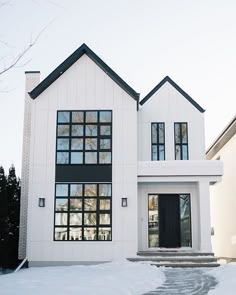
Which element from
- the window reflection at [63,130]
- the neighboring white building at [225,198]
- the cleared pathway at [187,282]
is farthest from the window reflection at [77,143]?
the neighboring white building at [225,198]

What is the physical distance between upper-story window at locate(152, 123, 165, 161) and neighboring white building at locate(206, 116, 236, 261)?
3.75 m

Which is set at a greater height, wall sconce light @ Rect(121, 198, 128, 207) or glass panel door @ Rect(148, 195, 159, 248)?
wall sconce light @ Rect(121, 198, 128, 207)

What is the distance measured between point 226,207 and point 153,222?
7.65m

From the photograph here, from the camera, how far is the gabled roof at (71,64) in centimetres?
1611

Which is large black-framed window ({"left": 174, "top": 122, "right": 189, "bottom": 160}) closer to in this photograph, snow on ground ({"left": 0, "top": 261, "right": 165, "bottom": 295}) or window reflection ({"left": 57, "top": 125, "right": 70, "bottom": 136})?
window reflection ({"left": 57, "top": 125, "right": 70, "bottom": 136})

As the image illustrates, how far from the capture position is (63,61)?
53.5ft

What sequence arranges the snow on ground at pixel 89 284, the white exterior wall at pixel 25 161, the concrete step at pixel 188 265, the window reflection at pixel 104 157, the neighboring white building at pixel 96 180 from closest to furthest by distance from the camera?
the snow on ground at pixel 89 284 → the concrete step at pixel 188 265 → the neighboring white building at pixel 96 180 → the window reflection at pixel 104 157 → the white exterior wall at pixel 25 161

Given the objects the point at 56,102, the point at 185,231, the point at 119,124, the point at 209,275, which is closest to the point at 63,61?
the point at 56,102

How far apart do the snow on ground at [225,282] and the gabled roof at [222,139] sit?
9.79 metres

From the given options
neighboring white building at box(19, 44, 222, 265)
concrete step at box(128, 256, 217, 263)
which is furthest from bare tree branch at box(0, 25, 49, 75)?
neighboring white building at box(19, 44, 222, 265)

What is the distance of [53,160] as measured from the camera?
1574 centimetres

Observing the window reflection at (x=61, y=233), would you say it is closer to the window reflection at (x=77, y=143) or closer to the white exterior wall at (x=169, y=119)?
the window reflection at (x=77, y=143)

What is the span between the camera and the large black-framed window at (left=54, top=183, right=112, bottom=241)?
15266mm

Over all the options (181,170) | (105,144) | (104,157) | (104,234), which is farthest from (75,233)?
(181,170)
